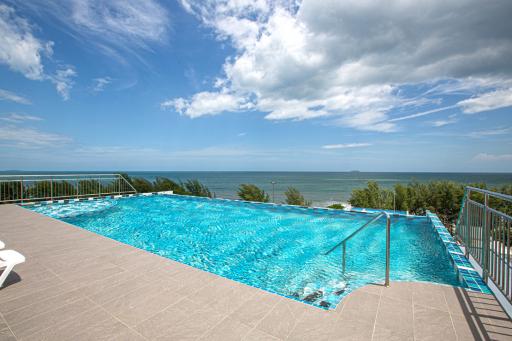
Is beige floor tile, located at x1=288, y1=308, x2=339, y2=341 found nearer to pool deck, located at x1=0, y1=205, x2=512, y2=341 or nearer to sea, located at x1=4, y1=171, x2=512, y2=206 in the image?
pool deck, located at x1=0, y1=205, x2=512, y2=341

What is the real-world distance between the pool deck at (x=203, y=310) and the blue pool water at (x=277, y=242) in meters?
0.89

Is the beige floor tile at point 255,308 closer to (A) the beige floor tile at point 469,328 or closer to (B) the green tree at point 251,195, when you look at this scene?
(A) the beige floor tile at point 469,328

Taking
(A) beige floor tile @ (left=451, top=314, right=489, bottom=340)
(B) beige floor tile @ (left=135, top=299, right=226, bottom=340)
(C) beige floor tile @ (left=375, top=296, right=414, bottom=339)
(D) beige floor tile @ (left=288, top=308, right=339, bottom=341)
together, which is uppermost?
(A) beige floor tile @ (left=451, top=314, right=489, bottom=340)

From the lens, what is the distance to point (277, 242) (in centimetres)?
542

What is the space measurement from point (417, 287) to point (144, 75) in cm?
1541

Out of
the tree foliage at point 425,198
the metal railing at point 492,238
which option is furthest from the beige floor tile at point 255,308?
the tree foliage at point 425,198

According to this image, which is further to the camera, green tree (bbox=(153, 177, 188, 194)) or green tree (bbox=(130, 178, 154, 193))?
green tree (bbox=(153, 177, 188, 194))

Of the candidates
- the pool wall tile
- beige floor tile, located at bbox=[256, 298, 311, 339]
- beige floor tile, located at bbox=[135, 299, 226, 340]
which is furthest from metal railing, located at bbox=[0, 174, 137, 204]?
the pool wall tile

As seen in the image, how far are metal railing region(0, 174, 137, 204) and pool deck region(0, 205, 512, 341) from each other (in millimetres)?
7658

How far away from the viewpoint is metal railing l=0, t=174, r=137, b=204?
8172mm

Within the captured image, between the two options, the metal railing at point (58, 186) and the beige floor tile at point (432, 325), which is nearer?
the beige floor tile at point (432, 325)

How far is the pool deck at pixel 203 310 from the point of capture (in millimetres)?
1682

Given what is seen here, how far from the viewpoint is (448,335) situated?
1.63m

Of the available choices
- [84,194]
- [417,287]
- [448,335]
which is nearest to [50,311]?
[448,335]
